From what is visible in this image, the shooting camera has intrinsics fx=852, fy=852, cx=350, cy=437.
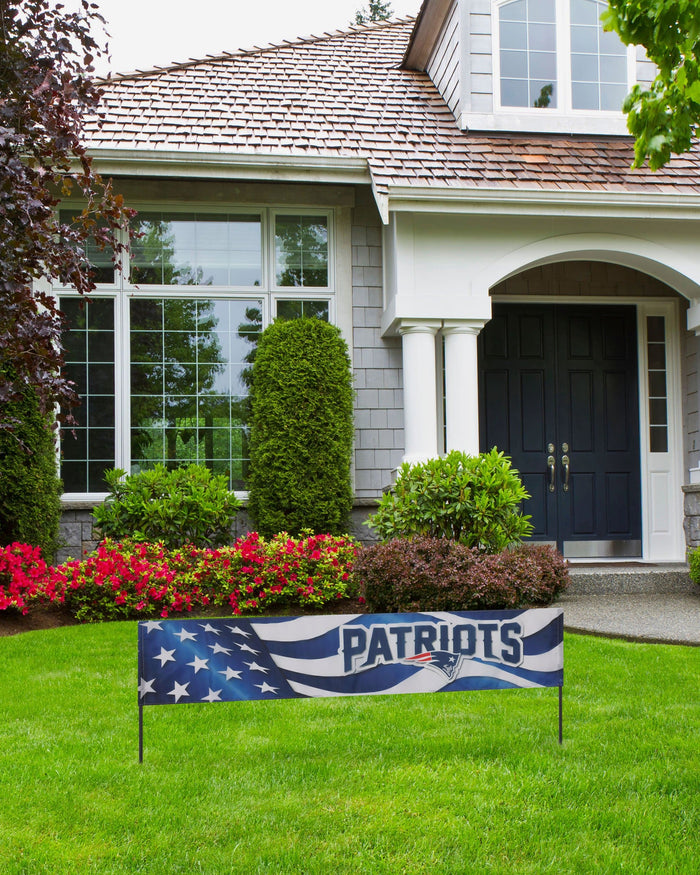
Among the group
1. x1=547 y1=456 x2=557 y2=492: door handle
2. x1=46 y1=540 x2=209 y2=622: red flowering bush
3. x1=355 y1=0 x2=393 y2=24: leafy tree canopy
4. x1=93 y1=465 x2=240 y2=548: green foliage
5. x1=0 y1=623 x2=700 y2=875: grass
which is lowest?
x1=0 y1=623 x2=700 y2=875: grass

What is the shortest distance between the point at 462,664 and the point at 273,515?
415 centimetres

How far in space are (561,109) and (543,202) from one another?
168 centimetres

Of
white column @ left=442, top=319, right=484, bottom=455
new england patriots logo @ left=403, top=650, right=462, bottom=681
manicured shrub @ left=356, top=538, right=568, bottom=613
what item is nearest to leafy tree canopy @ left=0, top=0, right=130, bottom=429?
new england patriots logo @ left=403, top=650, right=462, bottom=681

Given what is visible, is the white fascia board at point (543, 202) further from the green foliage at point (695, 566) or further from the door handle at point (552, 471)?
the green foliage at point (695, 566)

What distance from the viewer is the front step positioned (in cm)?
722

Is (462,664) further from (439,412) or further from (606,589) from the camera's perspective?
(439,412)

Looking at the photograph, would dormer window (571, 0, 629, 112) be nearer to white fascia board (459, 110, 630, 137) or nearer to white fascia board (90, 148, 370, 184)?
white fascia board (459, 110, 630, 137)

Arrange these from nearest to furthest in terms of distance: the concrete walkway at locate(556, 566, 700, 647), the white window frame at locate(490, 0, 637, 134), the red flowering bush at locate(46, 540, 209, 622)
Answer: the concrete walkway at locate(556, 566, 700, 647)
the red flowering bush at locate(46, 540, 209, 622)
the white window frame at locate(490, 0, 637, 134)

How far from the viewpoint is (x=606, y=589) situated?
725cm

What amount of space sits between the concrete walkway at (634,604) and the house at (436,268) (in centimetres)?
65

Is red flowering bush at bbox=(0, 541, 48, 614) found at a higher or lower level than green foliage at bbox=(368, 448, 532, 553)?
lower

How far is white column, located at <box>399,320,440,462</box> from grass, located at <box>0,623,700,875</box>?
3.22 metres

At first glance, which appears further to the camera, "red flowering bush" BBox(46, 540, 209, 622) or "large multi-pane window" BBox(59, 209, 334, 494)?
"large multi-pane window" BBox(59, 209, 334, 494)

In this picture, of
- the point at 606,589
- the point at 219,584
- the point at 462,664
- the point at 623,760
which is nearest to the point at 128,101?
the point at 219,584
